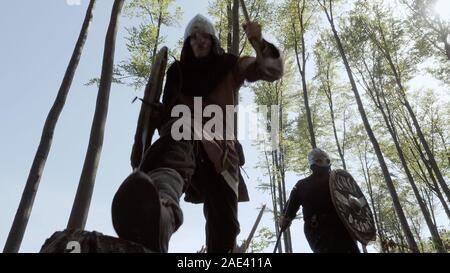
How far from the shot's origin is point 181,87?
1.83m

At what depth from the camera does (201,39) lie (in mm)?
1961

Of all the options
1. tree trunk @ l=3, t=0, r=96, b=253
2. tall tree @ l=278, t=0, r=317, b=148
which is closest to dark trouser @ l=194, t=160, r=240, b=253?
tree trunk @ l=3, t=0, r=96, b=253

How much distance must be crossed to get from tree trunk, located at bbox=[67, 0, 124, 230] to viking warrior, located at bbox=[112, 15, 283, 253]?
2322mm

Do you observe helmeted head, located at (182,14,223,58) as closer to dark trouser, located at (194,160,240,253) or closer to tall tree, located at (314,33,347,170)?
dark trouser, located at (194,160,240,253)

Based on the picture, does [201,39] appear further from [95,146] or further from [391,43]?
[391,43]

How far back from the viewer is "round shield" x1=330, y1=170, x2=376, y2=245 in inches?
140

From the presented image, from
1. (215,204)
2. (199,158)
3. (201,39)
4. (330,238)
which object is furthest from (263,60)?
(330,238)

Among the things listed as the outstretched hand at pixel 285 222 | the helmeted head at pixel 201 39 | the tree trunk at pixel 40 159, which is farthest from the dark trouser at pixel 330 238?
the tree trunk at pixel 40 159

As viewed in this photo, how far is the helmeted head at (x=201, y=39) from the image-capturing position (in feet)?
6.42

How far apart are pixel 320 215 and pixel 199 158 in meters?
2.43

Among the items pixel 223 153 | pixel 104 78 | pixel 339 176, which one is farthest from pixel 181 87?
pixel 104 78

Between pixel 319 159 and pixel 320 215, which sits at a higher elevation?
pixel 319 159

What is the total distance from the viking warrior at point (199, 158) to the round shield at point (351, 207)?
193 cm
